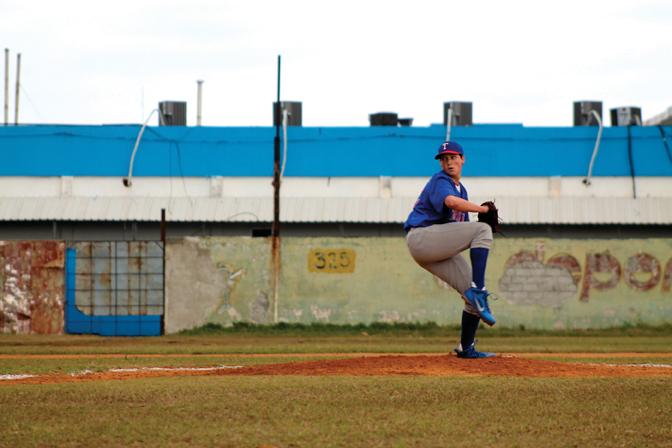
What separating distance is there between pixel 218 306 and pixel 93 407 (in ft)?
57.3

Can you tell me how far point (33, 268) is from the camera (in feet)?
82.6

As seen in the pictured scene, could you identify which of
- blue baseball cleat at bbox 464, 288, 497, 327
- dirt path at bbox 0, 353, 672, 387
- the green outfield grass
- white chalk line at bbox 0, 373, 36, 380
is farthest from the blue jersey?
white chalk line at bbox 0, 373, 36, 380

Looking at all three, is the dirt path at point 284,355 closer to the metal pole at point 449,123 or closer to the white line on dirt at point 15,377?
the white line on dirt at point 15,377

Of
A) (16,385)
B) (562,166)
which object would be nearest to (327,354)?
(16,385)

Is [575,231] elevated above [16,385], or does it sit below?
above

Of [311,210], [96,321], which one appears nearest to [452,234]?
[96,321]

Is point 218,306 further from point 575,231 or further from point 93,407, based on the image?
point 93,407

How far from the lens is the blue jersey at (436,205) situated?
10500mm

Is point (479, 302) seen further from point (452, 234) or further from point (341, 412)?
point (341, 412)

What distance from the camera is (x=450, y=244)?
10.6 metres

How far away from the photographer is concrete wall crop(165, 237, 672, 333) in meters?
25.6

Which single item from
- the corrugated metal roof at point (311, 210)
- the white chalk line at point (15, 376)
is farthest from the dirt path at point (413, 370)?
the corrugated metal roof at point (311, 210)

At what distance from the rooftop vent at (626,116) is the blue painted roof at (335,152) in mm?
2557

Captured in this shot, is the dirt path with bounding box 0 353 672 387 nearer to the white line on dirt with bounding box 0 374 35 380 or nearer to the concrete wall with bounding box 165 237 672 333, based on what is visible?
the white line on dirt with bounding box 0 374 35 380
